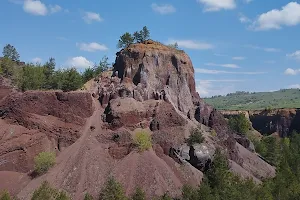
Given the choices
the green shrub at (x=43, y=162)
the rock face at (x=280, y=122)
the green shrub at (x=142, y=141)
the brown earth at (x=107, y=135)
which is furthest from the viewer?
the rock face at (x=280, y=122)

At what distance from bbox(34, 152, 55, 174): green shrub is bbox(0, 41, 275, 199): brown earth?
1.07 metres

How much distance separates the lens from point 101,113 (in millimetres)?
79750

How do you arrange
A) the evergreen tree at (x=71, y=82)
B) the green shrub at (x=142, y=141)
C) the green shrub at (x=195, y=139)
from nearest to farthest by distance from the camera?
the green shrub at (x=142, y=141), the green shrub at (x=195, y=139), the evergreen tree at (x=71, y=82)

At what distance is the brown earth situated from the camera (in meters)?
66.1

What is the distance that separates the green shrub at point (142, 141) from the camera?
240 ft

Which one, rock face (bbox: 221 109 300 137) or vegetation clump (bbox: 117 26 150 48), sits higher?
vegetation clump (bbox: 117 26 150 48)

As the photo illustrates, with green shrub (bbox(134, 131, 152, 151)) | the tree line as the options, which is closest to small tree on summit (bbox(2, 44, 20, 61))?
the tree line

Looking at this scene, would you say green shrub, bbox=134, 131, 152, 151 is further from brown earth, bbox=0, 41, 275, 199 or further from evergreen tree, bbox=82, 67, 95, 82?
evergreen tree, bbox=82, 67, 95, 82

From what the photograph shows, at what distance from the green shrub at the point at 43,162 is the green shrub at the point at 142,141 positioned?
16.8m

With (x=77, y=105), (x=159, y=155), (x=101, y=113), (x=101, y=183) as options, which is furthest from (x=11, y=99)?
(x=159, y=155)

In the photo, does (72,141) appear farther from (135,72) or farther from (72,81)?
(135,72)

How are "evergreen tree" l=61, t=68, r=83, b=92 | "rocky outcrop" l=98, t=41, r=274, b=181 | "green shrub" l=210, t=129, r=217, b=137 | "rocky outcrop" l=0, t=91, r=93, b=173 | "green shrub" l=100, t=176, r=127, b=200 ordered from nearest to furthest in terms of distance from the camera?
"green shrub" l=100, t=176, r=127, b=200 < "rocky outcrop" l=0, t=91, r=93, b=173 < "rocky outcrop" l=98, t=41, r=274, b=181 < "evergreen tree" l=61, t=68, r=83, b=92 < "green shrub" l=210, t=129, r=217, b=137

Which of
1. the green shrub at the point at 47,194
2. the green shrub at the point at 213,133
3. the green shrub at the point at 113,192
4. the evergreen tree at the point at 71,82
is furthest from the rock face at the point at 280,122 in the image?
the green shrub at the point at 47,194

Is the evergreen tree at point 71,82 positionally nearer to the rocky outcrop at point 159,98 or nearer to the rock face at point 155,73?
the rocky outcrop at point 159,98
